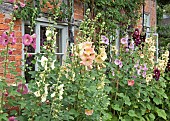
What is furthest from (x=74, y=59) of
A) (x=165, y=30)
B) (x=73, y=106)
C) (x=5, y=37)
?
(x=165, y=30)

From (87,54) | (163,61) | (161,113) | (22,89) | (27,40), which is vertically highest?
(27,40)

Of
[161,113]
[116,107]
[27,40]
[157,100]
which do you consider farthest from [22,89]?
[161,113]

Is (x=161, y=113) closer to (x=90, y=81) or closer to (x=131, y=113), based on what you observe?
(x=131, y=113)

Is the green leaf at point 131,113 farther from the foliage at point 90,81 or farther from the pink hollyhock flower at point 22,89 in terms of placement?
the pink hollyhock flower at point 22,89

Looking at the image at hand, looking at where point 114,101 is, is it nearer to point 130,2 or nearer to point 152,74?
point 152,74

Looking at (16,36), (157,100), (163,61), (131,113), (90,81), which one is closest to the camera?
(90,81)

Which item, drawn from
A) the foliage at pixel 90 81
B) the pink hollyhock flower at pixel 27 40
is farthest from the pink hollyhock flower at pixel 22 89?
the pink hollyhock flower at pixel 27 40

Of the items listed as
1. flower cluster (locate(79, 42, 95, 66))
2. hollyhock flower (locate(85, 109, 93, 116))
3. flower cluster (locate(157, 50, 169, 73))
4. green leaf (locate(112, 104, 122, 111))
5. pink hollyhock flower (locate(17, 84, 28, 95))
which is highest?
flower cluster (locate(79, 42, 95, 66))

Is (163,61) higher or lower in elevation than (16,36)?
lower

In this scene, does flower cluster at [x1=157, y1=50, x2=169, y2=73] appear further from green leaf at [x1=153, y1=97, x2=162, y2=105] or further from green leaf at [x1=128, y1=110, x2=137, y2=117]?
green leaf at [x1=128, y1=110, x2=137, y2=117]

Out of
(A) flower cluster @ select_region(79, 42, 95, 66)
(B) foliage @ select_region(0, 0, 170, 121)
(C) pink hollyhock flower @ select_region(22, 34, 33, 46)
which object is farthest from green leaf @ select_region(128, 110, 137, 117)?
(C) pink hollyhock flower @ select_region(22, 34, 33, 46)

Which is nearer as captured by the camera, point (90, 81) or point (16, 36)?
point (90, 81)

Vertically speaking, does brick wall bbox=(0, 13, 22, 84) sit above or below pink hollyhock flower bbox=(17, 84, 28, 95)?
above

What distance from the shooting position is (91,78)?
3.04m
